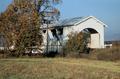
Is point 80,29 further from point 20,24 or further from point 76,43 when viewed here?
point 20,24

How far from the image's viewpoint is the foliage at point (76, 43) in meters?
47.7

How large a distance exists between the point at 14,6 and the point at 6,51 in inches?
220

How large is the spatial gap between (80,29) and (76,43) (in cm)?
665

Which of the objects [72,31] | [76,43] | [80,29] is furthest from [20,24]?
[80,29]

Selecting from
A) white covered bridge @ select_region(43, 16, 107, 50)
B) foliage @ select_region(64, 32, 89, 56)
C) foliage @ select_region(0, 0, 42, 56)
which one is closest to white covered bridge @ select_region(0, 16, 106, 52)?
white covered bridge @ select_region(43, 16, 107, 50)

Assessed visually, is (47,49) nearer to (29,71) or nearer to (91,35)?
(91,35)

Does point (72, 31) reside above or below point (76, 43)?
above

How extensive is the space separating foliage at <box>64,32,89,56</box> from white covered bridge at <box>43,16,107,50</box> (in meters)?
3.04

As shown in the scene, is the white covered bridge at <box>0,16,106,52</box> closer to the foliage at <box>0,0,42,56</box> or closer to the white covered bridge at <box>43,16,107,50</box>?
the white covered bridge at <box>43,16,107,50</box>

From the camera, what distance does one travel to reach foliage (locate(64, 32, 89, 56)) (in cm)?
4769

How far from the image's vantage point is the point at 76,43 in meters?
47.8

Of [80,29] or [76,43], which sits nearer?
[76,43]

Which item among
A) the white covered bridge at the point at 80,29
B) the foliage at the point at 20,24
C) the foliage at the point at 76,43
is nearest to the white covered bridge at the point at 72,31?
the white covered bridge at the point at 80,29

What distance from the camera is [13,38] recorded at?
4500 centimetres
